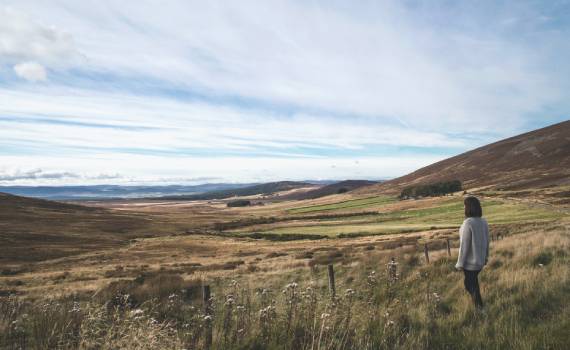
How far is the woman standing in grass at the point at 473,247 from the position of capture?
23.2 feet

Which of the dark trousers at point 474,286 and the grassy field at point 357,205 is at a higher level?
the dark trousers at point 474,286

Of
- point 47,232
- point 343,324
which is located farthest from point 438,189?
point 343,324

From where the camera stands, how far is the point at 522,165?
153m

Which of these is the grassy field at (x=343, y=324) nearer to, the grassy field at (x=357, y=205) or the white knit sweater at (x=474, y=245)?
the white knit sweater at (x=474, y=245)

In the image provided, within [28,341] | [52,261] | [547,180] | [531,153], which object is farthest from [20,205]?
[531,153]

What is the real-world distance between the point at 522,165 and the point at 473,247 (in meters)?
176

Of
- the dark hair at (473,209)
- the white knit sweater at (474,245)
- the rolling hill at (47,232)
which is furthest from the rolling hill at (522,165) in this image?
the rolling hill at (47,232)

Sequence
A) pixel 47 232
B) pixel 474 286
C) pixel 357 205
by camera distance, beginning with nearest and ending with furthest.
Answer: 1. pixel 474 286
2. pixel 47 232
3. pixel 357 205

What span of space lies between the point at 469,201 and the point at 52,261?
6190 cm

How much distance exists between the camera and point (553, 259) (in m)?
10.6

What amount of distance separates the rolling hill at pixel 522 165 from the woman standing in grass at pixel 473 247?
378ft

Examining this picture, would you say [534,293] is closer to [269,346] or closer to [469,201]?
[469,201]

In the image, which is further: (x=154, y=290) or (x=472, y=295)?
(x=154, y=290)

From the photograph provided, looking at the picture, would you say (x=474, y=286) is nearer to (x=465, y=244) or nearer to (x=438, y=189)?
(x=465, y=244)
